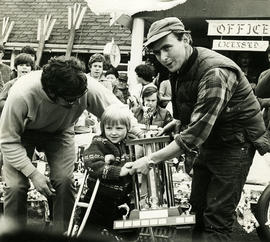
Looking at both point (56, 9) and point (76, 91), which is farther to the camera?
point (56, 9)

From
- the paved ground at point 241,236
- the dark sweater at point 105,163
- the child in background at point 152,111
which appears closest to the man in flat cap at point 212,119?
the dark sweater at point 105,163

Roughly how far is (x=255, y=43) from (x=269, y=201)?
618cm

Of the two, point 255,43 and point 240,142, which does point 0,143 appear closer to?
point 240,142

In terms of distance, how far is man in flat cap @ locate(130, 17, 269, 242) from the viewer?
3.53m

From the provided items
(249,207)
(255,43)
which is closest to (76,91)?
(249,207)

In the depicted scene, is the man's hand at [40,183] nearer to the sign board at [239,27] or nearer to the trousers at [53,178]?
the trousers at [53,178]

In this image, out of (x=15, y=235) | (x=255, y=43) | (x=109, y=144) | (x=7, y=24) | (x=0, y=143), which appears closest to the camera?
(x=15, y=235)

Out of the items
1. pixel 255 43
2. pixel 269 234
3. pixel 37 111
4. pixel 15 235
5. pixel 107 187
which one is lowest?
pixel 269 234

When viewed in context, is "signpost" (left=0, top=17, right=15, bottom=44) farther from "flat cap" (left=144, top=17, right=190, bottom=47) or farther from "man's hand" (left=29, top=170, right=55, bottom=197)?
"flat cap" (left=144, top=17, right=190, bottom=47)

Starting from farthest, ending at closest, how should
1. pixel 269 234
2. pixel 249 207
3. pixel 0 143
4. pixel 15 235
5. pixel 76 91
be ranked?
pixel 249 207 → pixel 269 234 → pixel 0 143 → pixel 76 91 → pixel 15 235

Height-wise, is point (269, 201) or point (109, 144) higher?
point (109, 144)

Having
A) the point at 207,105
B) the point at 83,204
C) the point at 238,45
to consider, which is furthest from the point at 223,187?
the point at 238,45

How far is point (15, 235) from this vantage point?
1445 mm

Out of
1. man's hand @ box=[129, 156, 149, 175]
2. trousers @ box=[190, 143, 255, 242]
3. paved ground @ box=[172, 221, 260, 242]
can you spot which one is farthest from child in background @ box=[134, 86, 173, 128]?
man's hand @ box=[129, 156, 149, 175]
